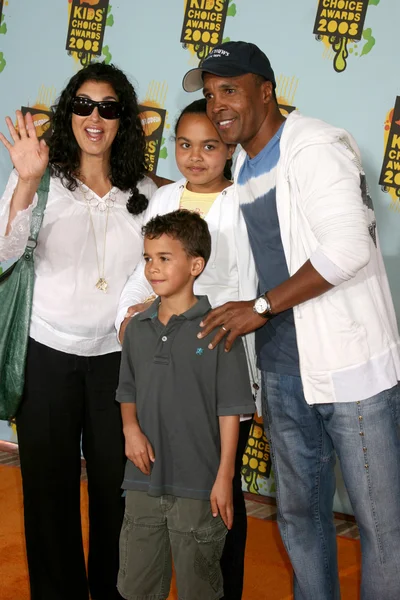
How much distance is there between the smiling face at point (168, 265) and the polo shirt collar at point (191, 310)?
0.06m

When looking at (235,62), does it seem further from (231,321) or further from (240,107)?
(231,321)

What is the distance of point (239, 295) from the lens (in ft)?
7.92

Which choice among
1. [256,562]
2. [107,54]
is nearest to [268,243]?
[256,562]

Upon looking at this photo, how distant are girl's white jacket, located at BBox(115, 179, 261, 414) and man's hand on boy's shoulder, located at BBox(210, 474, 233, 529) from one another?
35 centimetres

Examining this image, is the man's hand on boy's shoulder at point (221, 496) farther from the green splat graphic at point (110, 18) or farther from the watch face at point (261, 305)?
the green splat graphic at point (110, 18)

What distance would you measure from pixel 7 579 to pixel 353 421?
64.8 inches

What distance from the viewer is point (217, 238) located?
245cm

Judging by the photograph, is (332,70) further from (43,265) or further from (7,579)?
(7,579)

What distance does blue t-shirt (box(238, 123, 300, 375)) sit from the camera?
2.23m

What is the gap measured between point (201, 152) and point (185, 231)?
14.2 inches

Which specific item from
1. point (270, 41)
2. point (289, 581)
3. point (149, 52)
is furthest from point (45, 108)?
point (289, 581)

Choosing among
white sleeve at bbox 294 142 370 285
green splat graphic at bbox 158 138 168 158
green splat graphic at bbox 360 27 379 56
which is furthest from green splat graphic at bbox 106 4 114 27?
white sleeve at bbox 294 142 370 285

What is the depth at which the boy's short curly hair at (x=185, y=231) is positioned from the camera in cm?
224

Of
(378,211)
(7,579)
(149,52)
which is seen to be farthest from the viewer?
(149,52)
